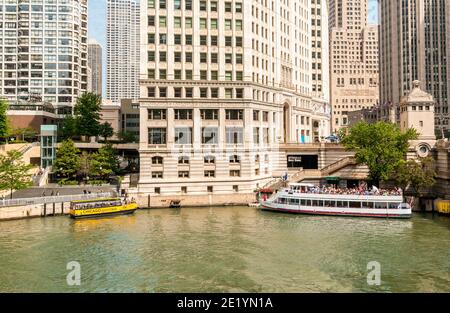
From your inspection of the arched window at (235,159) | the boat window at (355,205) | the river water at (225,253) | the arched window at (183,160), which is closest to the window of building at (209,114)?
the arched window at (235,159)

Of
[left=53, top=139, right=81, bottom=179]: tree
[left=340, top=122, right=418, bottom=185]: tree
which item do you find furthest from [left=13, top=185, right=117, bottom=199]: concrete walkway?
[left=340, top=122, right=418, bottom=185]: tree

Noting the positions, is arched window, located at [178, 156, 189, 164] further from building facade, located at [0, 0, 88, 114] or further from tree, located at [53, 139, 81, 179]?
building facade, located at [0, 0, 88, 114]

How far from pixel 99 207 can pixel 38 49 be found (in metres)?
112

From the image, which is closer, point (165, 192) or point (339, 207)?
point (339, 207)

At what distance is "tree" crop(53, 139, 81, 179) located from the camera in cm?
8300

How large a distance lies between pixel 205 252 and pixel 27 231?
86.8ft

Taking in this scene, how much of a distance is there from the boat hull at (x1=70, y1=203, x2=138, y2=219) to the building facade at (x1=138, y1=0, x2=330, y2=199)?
7644 millimetres

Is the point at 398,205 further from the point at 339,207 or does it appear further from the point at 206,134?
the point at 206,134

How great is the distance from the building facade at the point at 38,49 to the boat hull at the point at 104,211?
98.3 meters

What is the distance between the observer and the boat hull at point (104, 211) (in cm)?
6169

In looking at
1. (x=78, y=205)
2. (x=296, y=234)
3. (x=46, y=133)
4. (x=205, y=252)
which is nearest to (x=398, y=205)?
(x=296, y=234)

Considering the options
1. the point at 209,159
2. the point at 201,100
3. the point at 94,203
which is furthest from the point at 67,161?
the point at 201,100

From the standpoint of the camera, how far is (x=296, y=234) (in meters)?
52.0

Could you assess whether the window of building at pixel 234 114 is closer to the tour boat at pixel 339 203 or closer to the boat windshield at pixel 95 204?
the tour boat at pixel 339 203
